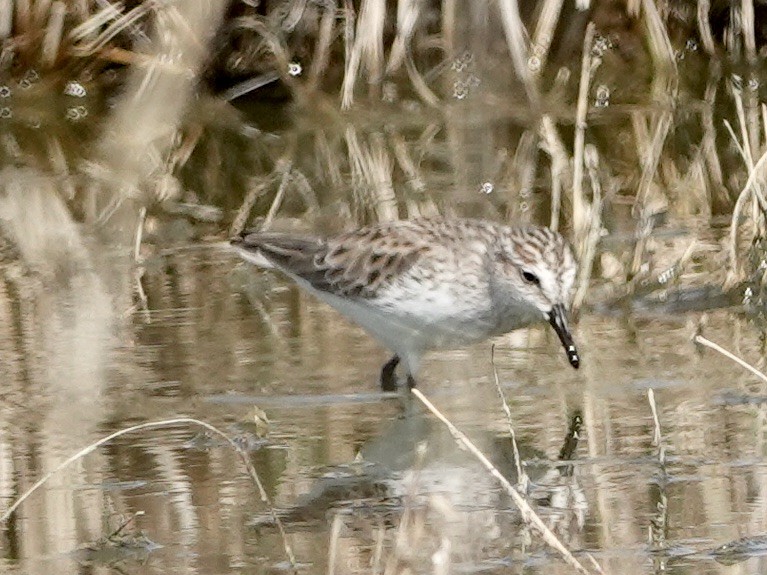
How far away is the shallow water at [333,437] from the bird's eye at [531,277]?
1.24 ft

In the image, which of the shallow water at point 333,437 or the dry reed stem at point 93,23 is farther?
the dry reed stem at point 93,23

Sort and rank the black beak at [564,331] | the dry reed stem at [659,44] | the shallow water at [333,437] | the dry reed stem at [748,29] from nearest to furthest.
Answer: the shallow water at [333,437] < the black beak at [564,331] < the dry reed stem at [659,44] < the dry reed stem at [748,29]

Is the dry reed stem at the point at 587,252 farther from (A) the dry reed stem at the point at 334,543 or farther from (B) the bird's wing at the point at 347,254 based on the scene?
(A) the dry reed stem at the point at 334,543

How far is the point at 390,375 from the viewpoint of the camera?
668 cm

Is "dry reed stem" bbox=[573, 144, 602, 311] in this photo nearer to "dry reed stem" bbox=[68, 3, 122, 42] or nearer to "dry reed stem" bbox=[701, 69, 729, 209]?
"dry reed stem" bbox=[701, 69, 729, 209]

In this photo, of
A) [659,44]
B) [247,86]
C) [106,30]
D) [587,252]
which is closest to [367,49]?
[247,86]

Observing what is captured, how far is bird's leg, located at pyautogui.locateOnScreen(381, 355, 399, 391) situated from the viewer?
6.61m

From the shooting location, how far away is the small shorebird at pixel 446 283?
6355 mm

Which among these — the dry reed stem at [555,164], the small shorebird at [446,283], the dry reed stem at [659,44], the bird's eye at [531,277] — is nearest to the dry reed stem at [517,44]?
the dry reed stem at [555,164]

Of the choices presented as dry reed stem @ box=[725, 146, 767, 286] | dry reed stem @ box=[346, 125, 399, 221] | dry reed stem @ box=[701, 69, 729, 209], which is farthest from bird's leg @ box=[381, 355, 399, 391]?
dry reed stem @ box=[701, 69, 729, 209]

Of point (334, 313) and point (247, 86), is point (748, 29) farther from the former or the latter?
point (334, 313)

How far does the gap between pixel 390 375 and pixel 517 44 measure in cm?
584

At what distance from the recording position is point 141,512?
17.0ft

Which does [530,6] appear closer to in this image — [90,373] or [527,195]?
[527,195]
